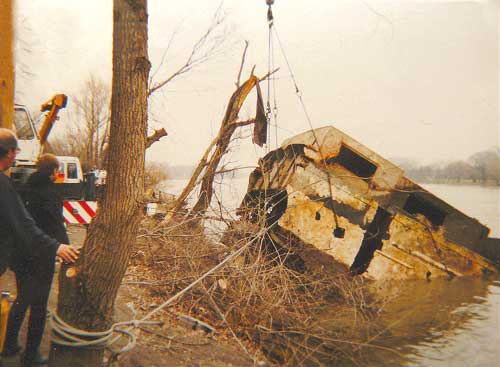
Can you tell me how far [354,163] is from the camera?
9188mm

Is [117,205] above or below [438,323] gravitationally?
above

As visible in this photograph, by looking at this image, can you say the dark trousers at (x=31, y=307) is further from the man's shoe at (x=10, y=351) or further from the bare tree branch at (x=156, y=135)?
the bare tree branch at (x=156, y=135)

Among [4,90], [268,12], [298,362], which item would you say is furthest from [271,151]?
[4,90]

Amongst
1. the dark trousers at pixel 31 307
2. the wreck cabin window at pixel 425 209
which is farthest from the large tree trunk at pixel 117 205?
the wreck cabin window at pixel 425 209

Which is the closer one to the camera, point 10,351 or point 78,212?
point 10,351

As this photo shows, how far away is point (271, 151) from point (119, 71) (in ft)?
22.2

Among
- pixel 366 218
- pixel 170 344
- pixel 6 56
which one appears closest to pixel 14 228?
pixel 6 56

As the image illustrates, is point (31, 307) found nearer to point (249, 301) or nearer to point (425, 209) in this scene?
point (249, 301)

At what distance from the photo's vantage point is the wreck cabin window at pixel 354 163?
8867mm

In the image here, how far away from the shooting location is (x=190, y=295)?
214 inches

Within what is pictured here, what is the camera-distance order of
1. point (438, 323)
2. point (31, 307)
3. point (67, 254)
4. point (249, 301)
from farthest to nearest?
point (438, 323) < point (249, 301) < point (31, 307) < point (67, 254)

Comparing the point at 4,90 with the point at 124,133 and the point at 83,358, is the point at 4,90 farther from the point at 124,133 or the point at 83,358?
the point at 83,358

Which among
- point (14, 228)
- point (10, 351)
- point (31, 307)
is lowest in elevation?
point (10, 351)

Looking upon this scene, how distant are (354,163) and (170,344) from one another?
632 centimetres
